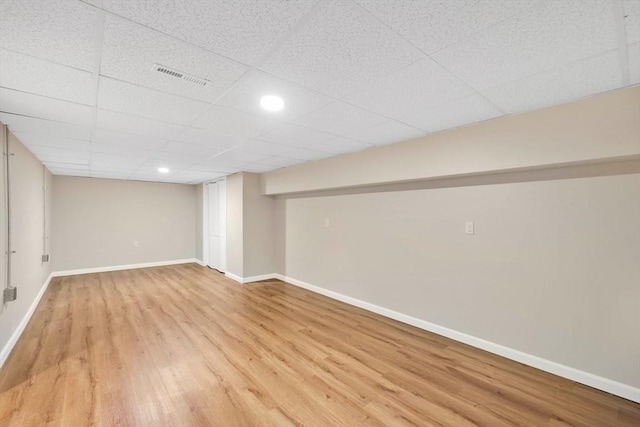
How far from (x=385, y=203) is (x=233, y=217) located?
3.44 meters

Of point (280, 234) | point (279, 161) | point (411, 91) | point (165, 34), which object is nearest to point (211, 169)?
point (279, 161)

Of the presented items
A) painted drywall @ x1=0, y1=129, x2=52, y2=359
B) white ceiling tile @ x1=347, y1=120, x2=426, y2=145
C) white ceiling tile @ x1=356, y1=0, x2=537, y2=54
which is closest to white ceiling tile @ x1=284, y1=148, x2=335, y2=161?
white ceiling tile @ x1=347, y1=120, x2=426, y2=145

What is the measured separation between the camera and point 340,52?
1516 millimetres

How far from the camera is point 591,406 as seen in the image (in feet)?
6.72

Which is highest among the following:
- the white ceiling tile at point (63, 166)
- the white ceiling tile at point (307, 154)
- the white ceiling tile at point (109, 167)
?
the white ceiling tile at point (63, 166)

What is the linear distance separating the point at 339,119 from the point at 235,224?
3.97 meters

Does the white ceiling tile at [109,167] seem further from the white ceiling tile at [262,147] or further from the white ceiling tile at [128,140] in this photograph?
the white ceiling tile at [262,147]

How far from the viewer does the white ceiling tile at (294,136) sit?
2.84m

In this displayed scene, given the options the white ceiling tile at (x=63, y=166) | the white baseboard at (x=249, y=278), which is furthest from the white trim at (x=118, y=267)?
the white ceiling tile at (x=63, y=166)

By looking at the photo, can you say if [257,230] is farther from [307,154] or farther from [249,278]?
[307,154]

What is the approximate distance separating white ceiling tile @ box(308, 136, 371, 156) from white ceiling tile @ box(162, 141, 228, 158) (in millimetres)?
1289

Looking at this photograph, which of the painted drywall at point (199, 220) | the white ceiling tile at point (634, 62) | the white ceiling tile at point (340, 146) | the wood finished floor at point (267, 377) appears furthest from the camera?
the painted drywall at point (199, 220)

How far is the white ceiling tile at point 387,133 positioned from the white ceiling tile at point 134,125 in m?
1.88

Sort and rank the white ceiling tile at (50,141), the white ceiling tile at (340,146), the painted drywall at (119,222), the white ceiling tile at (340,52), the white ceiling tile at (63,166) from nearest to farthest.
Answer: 1. the white ceiling tile at (340,52)
2. the white ceiling tile at (50,141)
3. the white ceiling tile at (340,146)
4. the white ceiling tile at (63,166)
5. the painted drywall at (119,222)
